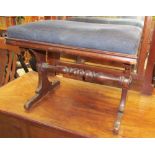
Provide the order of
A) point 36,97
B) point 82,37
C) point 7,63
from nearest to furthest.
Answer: point 82,37
point 36,97
point 7,63

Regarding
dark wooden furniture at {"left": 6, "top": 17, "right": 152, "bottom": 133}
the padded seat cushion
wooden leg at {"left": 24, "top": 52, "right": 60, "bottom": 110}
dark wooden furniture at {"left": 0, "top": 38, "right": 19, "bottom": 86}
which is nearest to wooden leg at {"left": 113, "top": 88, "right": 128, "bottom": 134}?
dark wooden furniture at {"left": 6, "top": 17, "right": 152, "bottom": 133}

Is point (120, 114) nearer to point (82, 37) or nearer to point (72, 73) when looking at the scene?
point (72, 73)

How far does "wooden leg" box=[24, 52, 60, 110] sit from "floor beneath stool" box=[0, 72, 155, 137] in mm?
26

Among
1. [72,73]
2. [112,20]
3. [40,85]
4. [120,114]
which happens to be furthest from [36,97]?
[112,20]

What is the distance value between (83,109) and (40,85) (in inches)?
9.4

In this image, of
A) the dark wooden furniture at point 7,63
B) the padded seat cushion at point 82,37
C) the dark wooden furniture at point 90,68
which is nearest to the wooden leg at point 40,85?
the dark wooden furniture at point 90,68

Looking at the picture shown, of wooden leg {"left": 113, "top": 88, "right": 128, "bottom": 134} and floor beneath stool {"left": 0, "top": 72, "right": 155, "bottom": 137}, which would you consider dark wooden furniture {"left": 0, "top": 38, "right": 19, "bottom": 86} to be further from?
wooden leg {"left": 113, "top": 88, "right": 128, "bottom": 134}

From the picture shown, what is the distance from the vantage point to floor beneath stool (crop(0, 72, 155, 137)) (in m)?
0.72

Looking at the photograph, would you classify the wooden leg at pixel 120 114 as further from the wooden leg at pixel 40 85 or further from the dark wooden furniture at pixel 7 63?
the dark wooden furniture at pixel 7 63

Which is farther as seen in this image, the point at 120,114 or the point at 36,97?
the point at 36,97

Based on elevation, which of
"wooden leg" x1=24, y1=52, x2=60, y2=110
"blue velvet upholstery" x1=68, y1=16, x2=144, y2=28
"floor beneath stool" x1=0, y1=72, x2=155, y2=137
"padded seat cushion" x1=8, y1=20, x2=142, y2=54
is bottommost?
"floor beneath stool" x1=0, y1=72, x2=155, y2=137

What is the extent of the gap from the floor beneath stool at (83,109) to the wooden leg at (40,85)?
0.03m

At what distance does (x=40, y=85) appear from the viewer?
2.94 ft
